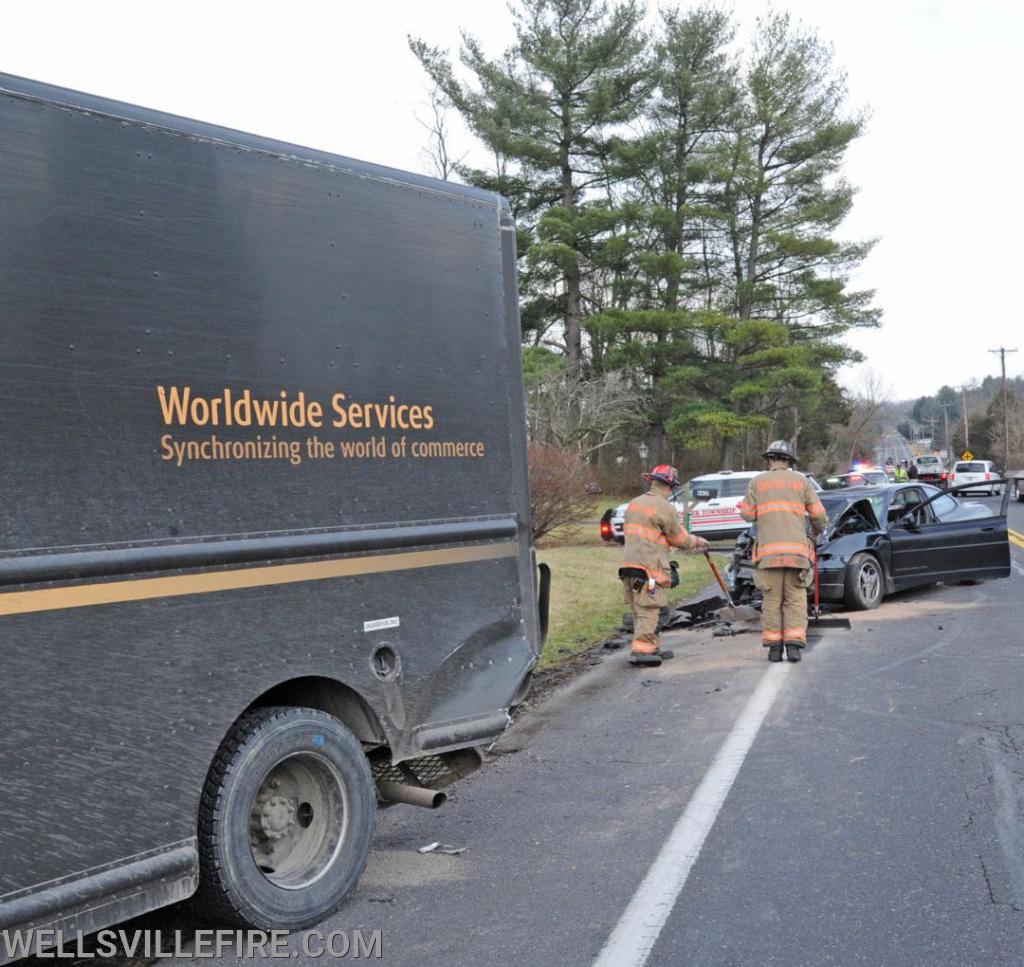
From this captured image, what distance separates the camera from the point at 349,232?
454 cm

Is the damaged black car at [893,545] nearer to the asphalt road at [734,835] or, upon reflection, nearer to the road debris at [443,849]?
the asphalt road at [734,835]

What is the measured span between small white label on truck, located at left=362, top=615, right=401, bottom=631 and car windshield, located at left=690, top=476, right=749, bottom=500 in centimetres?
1921

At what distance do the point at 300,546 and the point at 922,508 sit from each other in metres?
11.1

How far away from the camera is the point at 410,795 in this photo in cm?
486

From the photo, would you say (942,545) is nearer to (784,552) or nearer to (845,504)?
(845,504)

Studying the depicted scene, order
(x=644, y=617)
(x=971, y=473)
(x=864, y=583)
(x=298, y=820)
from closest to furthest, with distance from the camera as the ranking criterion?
(x=298, y=820) < (x=644, y=617) < (x=864, y=583) < (x=971, y=473)

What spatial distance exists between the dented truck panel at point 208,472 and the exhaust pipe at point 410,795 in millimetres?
256

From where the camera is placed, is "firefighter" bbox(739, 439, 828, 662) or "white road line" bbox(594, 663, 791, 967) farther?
"firefighter" bbox(739, 439, 828, 662)

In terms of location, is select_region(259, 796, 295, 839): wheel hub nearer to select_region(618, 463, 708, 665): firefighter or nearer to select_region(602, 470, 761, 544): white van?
select_region(618, 463, 708, 665): firefighter

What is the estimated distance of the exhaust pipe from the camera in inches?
188

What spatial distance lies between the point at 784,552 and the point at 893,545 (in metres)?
3.85

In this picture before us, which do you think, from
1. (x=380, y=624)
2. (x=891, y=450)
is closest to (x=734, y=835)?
(x=380, y=624)

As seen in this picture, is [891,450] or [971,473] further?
[891,450]

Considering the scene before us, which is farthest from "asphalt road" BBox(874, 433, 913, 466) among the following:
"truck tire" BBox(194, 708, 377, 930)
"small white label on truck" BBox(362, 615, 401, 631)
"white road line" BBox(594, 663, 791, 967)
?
"truck tire" BBox(194, 708, 377, 930)
